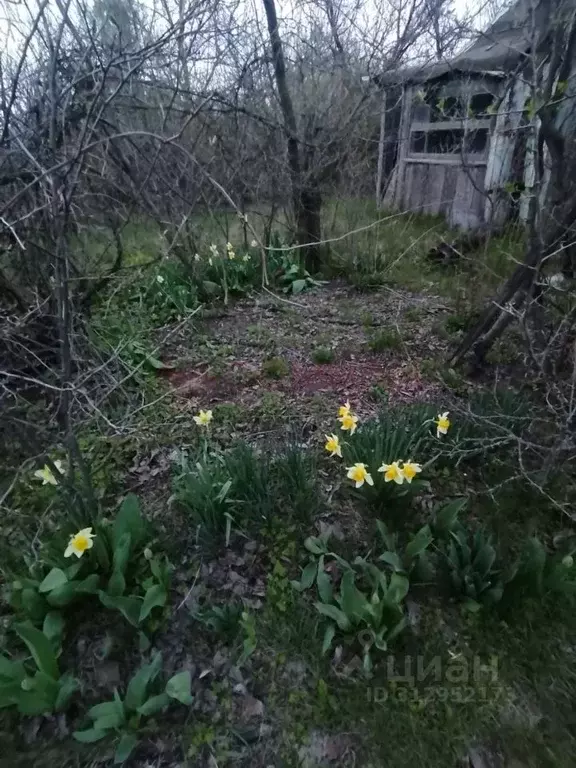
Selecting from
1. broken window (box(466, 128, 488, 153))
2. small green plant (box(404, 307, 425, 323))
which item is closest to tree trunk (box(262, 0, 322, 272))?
small green plant (box(404, 307, 425, 323))

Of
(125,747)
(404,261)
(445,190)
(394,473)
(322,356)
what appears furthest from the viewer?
(445,190)

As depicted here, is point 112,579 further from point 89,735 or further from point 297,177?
point 297,177

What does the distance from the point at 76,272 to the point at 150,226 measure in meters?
2.11

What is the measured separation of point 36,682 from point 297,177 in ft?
16.7

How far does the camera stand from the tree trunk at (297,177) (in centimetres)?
472

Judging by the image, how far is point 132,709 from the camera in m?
1.60

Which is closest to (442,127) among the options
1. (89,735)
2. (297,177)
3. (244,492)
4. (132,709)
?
(297,177)

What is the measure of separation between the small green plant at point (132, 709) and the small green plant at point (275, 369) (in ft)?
7.14

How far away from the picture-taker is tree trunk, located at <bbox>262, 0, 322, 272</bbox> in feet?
15.5

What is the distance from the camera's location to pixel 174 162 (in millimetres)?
4719

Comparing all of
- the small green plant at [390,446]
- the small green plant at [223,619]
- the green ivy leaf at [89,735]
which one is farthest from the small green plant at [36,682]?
the small green plant at [390,446]

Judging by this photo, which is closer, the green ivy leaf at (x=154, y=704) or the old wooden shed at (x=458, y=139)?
the green ivy leaf at (x=154, y=704)

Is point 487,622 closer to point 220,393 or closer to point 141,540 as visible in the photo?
point 141,540

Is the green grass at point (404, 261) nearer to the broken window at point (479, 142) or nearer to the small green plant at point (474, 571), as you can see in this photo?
the broken window at point (479, 142)
